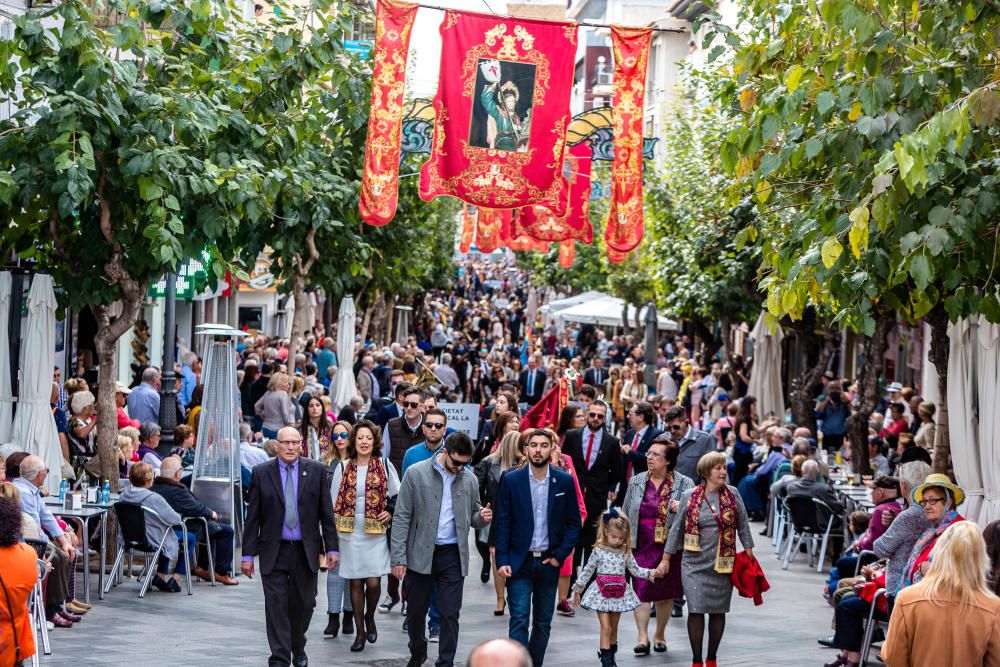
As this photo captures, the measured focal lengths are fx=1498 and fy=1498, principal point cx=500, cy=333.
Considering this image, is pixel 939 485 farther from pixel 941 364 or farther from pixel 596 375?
pixel 596 375

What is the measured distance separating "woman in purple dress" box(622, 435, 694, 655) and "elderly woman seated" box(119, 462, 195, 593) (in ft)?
14.6

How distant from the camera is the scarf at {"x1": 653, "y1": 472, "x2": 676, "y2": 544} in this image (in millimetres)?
12375

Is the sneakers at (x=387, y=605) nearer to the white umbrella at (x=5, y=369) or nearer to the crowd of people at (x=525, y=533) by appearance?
the crowd of people at (x=525, y=533)

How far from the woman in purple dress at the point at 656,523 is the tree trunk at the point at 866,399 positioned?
8277 mm

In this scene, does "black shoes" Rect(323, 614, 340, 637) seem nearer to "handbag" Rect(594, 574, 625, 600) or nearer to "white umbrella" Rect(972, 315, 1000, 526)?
"handbag" Rect(594, 574, 625, 600)

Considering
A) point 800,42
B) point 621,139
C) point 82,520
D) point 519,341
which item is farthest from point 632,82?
point 519,341

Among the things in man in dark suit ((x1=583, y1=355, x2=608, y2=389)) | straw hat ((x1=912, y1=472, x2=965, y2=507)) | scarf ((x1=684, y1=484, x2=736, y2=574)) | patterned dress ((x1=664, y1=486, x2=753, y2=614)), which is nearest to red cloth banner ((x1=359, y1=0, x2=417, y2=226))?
scarf ((x1=684, y1=484, x2=736, y2=574))

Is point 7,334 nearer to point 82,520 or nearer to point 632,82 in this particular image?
point 82,520

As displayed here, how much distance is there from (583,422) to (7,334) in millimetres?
5953

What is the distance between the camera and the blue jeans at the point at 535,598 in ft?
36.6

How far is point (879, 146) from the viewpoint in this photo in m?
10.2

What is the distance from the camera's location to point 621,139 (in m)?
18.0

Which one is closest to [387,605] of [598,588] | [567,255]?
[598,588]

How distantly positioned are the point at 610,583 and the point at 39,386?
6.41 meters
